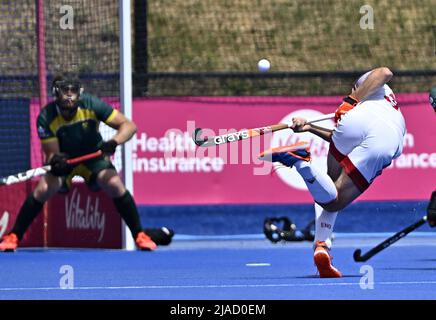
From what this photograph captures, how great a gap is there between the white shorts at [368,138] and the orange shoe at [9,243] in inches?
138

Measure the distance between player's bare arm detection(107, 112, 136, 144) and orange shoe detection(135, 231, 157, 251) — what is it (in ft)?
2.67

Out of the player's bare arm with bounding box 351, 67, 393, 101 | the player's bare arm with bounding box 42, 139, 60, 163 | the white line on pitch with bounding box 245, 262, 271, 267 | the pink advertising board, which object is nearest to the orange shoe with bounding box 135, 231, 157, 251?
the player's bare arm with bounding box 42, 139, 60, 163

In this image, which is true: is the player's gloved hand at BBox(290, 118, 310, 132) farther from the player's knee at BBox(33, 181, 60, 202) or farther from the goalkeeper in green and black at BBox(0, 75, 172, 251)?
the player's knee at BBox(33, 181, 60, 202)

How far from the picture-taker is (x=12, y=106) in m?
11.5

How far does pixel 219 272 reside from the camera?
857 cm

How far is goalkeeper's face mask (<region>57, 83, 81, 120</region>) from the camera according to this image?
10.3 meters

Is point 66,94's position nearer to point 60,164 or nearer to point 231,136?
point 60,164

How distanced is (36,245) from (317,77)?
3.58 meters

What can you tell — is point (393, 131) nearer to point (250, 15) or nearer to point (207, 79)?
point (207, 79)

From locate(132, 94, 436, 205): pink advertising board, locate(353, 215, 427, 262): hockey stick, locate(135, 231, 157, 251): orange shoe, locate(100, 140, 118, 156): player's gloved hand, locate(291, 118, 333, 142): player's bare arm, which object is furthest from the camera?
locate(132, 94, 436, 205): pink advertising board

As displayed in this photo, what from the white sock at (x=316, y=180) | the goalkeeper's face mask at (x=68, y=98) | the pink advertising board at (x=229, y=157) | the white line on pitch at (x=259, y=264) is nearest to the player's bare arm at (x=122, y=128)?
the goalkeeper's face mask at (x=68, y=98)

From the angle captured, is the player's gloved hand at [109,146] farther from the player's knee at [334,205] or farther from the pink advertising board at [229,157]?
the player's knee at [334,205]
